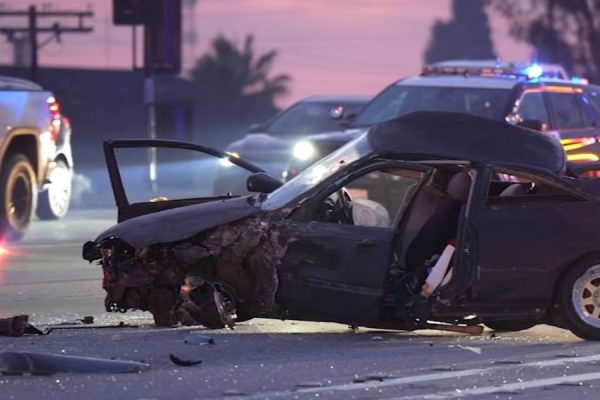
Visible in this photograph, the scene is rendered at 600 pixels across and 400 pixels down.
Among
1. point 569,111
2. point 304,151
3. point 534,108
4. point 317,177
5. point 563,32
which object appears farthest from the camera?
point 563,32

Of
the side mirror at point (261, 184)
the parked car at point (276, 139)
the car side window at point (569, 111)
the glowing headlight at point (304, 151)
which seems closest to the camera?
the side mirror at point (261, 184)

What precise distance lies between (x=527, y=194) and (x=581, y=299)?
0.78m

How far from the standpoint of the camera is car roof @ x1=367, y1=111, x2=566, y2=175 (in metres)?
10.3

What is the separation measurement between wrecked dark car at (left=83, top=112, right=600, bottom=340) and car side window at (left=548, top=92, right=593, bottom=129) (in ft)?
28.6

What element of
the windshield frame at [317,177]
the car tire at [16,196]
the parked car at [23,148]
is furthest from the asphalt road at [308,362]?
the car tire at [16,196]

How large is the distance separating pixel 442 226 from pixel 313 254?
873 millimetres

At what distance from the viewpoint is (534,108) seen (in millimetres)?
18688

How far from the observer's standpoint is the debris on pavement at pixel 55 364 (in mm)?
8539

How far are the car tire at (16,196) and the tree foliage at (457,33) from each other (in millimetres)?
104673

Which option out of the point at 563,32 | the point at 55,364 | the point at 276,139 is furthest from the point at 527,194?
the point at 563,32

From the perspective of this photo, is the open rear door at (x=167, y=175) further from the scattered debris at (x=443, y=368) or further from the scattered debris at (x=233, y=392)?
the scattered debris at (x=233, y=392)

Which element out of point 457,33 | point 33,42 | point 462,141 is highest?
point 462,141

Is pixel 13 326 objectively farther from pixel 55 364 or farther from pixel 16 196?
pixel 16 196

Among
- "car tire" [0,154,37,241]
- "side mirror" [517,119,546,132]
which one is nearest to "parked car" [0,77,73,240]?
"car tire" [0,154,37,241]
